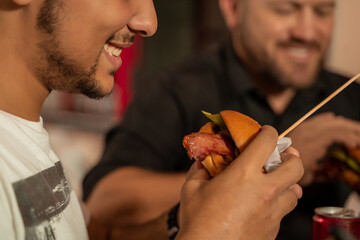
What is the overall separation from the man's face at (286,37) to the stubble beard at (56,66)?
1.08m

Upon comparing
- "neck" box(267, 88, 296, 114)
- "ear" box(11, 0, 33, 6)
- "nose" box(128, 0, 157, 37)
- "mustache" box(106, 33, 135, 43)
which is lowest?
"neck" box(267, 88, 296, 114)

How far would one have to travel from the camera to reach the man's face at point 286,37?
1.68m

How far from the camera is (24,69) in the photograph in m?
0.77

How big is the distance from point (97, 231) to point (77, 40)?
624mm

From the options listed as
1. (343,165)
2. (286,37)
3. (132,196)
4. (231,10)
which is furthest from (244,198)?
(231,10)

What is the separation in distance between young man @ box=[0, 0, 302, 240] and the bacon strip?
0.12 ft

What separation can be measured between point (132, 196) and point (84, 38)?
32.1 inches

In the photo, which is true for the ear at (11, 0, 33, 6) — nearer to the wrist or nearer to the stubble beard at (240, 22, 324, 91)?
the wrist

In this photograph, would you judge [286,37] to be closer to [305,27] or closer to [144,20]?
[305,27]

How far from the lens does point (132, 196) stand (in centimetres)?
149

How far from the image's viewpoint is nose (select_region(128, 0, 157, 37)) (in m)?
0.85

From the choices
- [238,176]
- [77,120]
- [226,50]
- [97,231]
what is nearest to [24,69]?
[238,176]

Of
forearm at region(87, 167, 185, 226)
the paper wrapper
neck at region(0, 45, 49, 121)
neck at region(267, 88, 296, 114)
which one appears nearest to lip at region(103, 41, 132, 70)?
neck at region(0, 45, 49, 121)

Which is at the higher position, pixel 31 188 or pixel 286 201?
pixel 31 188
